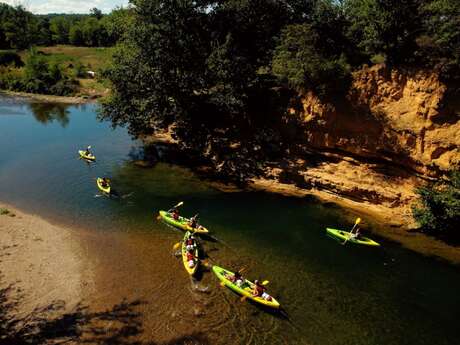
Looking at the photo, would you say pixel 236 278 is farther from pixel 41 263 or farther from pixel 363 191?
pixel 363 191

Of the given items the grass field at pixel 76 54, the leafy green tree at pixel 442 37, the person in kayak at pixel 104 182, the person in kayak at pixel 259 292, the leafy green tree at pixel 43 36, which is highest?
the leafy green tree at pixel 442 37

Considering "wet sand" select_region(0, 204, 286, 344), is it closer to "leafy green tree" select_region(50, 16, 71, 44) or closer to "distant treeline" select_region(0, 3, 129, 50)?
"distant treeline" select_region(0, 3, 129, 50)

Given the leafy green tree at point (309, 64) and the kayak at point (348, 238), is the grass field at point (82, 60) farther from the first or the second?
the kayak at point (348, 238)

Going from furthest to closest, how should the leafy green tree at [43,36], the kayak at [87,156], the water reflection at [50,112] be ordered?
1. the leafy green tree at [43,36]
2. the water reflection at [50,112]
3. the kayak at [87,156]

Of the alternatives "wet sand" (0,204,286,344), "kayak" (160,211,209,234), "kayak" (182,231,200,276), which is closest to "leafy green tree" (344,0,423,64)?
"kayak" (160,211,209,234)

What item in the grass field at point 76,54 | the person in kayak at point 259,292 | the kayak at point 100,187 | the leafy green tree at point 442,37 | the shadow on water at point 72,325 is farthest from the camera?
the grass field at point 76,54

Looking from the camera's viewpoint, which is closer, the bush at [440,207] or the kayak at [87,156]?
the bush at [440,207]

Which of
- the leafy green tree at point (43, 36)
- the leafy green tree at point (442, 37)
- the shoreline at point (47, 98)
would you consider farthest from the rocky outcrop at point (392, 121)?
the leafy green tree at point (43, 36)

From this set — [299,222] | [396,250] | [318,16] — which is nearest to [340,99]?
[318,16]
